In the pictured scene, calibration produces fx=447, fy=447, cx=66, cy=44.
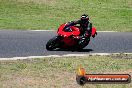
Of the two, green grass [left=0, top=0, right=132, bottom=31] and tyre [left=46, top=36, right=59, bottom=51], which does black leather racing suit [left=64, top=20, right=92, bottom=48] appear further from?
green grass [left=0, top=0, right=132, bottom=31]

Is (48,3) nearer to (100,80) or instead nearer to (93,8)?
(93,8)

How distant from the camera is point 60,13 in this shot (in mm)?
29438

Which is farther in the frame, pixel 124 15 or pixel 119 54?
pixel 124 15

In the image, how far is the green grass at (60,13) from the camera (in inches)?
976

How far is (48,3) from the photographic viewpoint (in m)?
32.1

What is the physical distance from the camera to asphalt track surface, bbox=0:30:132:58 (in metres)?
16.3

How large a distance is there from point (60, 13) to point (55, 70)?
56.8 ft

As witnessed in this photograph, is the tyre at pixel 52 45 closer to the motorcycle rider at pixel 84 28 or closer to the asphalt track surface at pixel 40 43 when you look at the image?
the asphalt track surface at pixel 40 43

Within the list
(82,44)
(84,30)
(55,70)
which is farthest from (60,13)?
(55,70)

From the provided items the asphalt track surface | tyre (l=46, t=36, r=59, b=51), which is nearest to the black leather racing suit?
the asphalt track surface

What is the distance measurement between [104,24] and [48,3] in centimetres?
730

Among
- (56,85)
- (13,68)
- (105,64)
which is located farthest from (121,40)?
(56,85)

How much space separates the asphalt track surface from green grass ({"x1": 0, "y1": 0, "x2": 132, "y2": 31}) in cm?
198

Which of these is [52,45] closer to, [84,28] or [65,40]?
[65,40]
